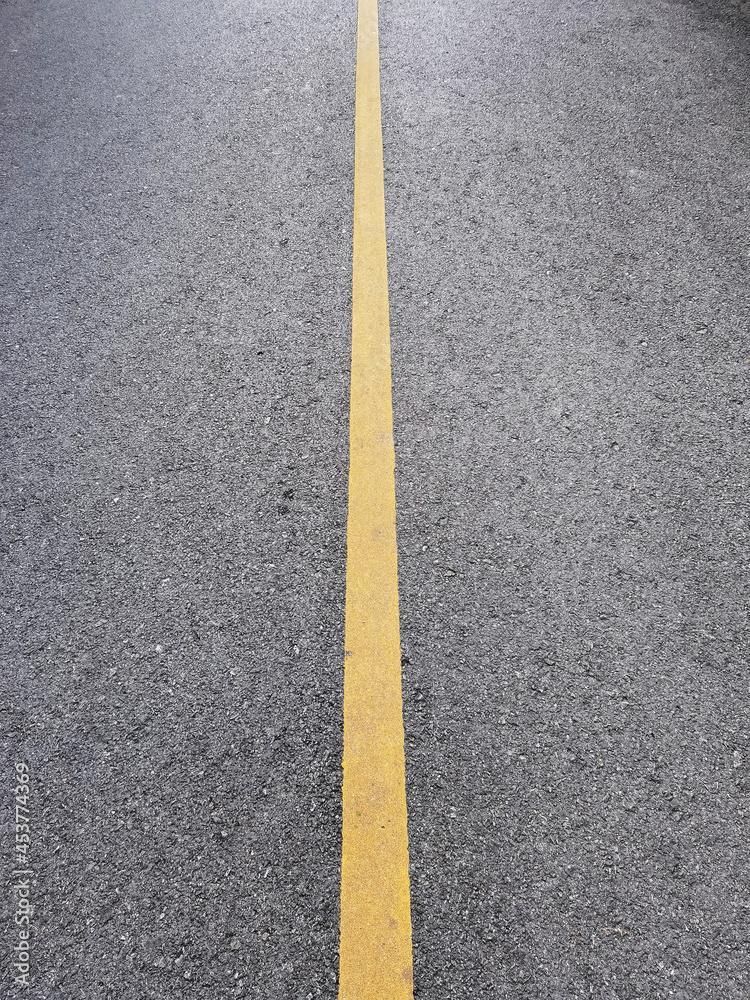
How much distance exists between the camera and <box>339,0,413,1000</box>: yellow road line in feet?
6.13

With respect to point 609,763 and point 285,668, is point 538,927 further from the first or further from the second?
point 285,668

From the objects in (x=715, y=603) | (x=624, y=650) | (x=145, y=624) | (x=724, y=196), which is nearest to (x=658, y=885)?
(x=624, y=650)

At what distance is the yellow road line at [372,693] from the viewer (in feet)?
6.13

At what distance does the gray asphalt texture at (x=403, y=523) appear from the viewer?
1.93 meters

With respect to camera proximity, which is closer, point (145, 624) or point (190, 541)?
point (145, 624)

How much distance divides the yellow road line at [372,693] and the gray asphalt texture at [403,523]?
5 cm

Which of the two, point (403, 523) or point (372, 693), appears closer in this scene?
point (372, 693)

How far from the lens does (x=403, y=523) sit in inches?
107

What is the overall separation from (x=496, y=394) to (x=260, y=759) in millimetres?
1728

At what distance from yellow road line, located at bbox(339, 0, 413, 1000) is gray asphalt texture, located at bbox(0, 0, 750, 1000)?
0.17ft

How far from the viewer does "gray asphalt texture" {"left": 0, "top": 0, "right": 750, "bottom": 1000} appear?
1.93m

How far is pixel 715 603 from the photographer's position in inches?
100

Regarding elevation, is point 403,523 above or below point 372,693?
above

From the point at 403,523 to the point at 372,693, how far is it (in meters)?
0.66
